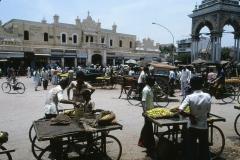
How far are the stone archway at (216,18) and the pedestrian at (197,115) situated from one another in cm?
2834

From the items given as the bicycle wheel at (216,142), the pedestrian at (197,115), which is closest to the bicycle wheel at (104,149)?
the pedestrian at (197,115)

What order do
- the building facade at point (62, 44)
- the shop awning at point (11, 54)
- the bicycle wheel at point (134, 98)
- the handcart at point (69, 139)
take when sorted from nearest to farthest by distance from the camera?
the handcart at point (69, 139), the bicycle wheel at point (134, 98), the shop awning at point (11, 54), the building facade at point (62, 44)

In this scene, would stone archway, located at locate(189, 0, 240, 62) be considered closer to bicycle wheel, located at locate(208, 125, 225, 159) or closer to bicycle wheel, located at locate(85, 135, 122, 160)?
bicycle wheel, located at locate(208, 125, 225, 159)

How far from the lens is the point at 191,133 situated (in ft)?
12.4

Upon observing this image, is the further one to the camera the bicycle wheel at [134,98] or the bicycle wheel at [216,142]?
the bicycle wheel at [134,98]

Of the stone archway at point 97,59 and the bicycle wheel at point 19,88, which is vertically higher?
the stone archway at point 97,59

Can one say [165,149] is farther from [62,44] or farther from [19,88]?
[62,44]

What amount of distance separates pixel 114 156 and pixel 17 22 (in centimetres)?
3540

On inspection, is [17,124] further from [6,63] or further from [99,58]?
[99,58]

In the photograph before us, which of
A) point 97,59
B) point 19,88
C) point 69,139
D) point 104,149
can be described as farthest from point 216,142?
point 97,59

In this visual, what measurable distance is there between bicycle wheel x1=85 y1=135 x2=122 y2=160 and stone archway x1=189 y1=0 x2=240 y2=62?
28521mm

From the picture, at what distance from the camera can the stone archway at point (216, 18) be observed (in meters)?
28.5

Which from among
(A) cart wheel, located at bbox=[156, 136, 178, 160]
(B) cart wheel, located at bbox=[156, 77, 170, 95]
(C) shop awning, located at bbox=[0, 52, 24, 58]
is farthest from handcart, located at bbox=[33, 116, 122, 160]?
(C) shop awning, located at bbox=[0, 52, 24, 58]

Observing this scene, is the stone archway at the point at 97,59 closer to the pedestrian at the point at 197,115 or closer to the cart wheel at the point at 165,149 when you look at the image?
the cart wheel at the point at 165,149
